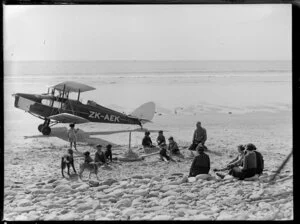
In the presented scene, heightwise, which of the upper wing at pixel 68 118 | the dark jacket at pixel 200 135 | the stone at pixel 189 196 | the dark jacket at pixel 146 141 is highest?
the upper wing at pixel 68 118

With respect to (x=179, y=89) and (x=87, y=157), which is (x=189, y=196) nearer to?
(x=87, y=157)

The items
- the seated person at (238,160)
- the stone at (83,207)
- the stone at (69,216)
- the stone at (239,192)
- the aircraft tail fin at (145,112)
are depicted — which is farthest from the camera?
the aircraft tail fin at (145,112)

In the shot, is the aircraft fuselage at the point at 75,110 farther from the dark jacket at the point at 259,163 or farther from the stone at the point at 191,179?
the dark jacket at the point at 259,163

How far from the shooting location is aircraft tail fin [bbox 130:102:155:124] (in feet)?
29.4

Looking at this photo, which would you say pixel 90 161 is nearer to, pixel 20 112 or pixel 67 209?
pixel 67 209

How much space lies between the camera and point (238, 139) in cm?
891

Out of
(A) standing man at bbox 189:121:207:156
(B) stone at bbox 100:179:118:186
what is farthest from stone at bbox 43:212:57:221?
(A) standing man at bbox 189:121:207:156

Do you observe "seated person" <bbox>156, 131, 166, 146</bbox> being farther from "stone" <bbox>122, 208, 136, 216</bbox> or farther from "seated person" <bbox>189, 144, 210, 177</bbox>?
"stone" <bbox>122, 208, 136, 216</bbox>

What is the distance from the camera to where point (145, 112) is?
927cm

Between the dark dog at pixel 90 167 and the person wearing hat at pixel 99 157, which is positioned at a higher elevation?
the person wearing hat at pixel 99 157

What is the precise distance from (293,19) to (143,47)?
3007mm

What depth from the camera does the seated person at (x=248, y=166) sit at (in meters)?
7.55

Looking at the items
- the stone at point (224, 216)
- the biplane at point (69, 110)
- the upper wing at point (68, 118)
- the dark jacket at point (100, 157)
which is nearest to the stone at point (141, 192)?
the dark jacket at point (100, 157)

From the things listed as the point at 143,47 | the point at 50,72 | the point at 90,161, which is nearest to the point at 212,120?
the point at 143,47
